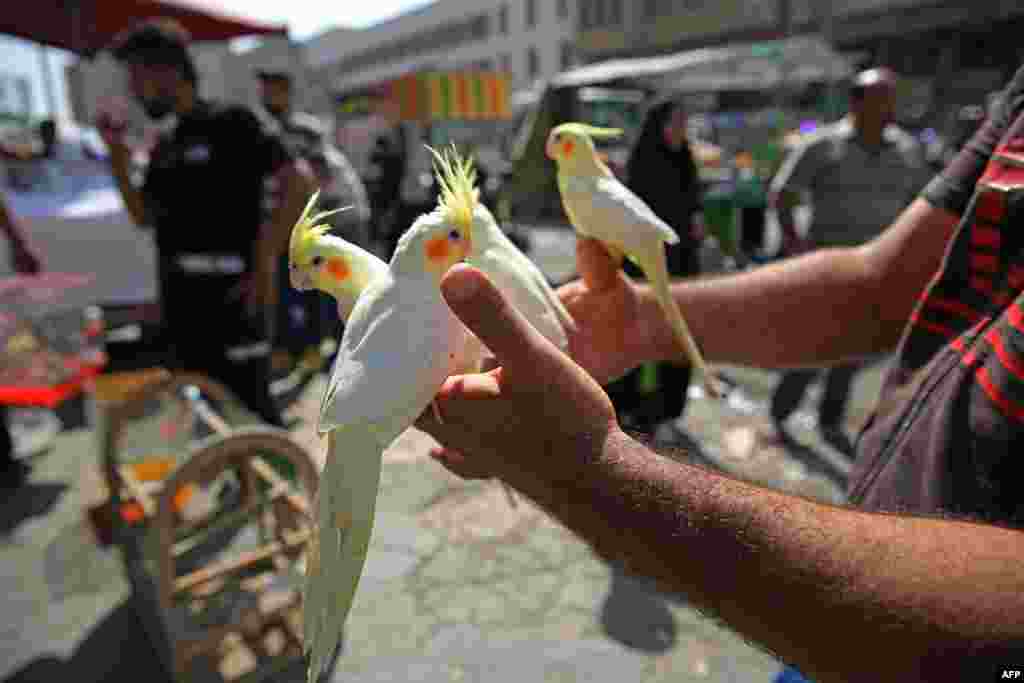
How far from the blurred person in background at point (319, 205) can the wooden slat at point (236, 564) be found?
2112 mm

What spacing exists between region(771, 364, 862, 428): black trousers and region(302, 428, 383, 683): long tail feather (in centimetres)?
352

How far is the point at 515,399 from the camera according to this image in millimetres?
740

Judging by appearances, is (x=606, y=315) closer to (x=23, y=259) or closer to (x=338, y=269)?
(x=338, y=269)

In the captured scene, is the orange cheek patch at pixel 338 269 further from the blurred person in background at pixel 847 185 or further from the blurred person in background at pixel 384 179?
the blurred person in background at pixel 384 179

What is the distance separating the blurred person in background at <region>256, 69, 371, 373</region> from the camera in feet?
15.0

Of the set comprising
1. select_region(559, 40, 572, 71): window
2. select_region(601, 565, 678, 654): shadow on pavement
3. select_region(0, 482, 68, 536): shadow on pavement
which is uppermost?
select_region(559, 40, 572, 71): window

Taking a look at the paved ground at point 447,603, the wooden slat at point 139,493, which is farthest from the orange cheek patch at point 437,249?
the wooden slat at point 139,493

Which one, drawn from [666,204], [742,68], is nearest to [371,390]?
[666,204]

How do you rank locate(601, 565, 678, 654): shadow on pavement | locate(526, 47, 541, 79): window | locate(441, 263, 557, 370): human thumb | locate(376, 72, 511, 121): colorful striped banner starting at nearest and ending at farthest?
locate(441, 263, 557, 370): human thumb → locate(601, 565, 678, 654): shadow on pavement → locate(376, 72, 511, 121): colorful striped banner → locate(526, 47, 541, 79): window

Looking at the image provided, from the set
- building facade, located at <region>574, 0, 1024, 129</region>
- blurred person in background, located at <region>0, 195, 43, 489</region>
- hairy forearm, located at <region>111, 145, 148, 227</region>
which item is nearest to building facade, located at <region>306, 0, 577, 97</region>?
building facade, located at <region>574, 0, 1024, 129</region>

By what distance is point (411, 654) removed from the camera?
2.26 metres

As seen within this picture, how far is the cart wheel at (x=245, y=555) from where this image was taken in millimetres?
1959

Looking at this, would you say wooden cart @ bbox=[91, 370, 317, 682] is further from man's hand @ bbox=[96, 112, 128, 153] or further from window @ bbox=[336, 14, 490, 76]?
window @ bbox=[336, 14, 490, 76]

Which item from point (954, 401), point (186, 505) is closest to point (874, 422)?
point (954, 401)
